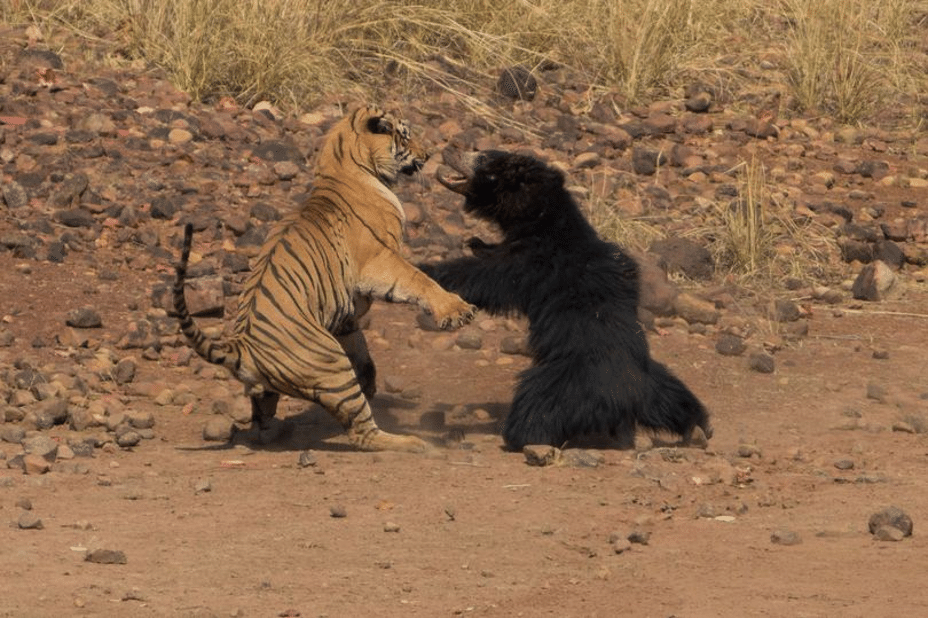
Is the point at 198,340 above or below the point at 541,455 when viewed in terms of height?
above

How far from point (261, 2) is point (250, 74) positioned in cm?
55

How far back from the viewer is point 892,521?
17.9ft

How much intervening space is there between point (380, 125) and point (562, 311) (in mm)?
1168

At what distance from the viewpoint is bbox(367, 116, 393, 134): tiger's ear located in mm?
7152

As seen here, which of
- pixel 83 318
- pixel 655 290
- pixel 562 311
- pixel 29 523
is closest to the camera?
pixel 29 523

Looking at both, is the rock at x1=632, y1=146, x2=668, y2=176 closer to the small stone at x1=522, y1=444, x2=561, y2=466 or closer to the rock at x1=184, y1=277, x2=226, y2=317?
the rock at x1=184, y1=277, x2=226, y2=317

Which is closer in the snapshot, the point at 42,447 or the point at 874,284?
the point at 42,447

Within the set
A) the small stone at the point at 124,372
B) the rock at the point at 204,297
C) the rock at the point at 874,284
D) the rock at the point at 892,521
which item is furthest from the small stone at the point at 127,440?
the rock at the point at 874,284

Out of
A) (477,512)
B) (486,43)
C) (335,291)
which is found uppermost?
(486,43)

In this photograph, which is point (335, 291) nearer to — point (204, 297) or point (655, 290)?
point (204, 297)

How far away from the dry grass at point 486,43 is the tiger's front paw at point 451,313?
3970 mm

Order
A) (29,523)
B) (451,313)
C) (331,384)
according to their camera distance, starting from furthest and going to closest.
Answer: (451,313) < (331,384) < (29,523)

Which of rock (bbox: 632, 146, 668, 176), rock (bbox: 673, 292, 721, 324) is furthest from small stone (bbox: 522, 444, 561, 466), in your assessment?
rock (bbox: 632, 146, 668, 176)

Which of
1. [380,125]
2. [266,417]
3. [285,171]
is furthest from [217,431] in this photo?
[285,171]
